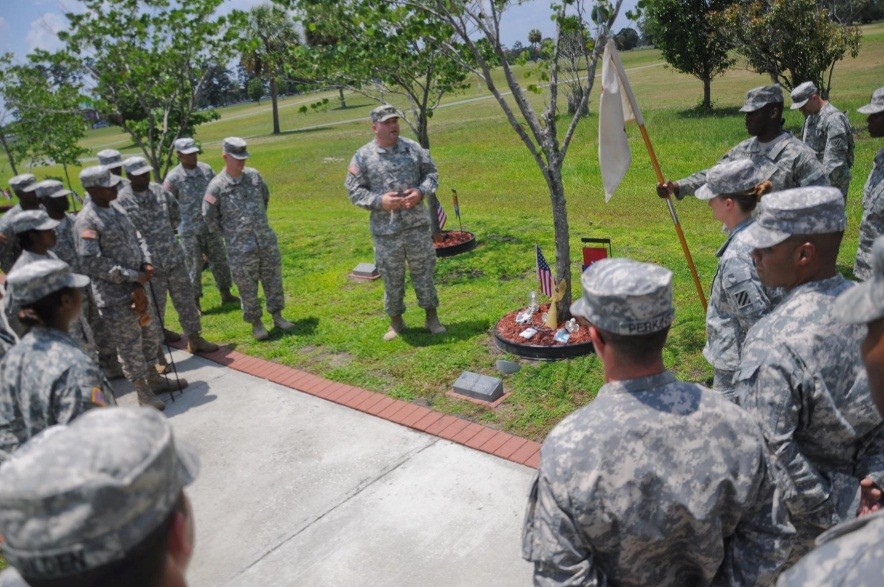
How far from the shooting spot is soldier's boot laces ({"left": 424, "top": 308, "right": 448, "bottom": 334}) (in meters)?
7.01

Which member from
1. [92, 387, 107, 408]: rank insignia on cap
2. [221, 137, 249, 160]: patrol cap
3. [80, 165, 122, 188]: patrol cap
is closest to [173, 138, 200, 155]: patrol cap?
[221, 137, 249, 160]: patrol cap

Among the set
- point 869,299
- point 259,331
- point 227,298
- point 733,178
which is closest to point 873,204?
point 733,178

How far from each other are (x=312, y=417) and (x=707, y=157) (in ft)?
Answer: 46.2

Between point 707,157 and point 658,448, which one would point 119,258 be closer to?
point 658,448

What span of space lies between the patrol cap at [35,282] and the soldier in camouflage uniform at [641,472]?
99.9 inches

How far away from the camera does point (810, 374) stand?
8.14 ft

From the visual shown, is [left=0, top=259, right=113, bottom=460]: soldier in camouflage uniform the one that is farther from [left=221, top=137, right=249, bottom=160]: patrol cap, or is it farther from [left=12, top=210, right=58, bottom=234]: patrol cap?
[left=221, top=137, right=249, bottom=160]: patrol cap

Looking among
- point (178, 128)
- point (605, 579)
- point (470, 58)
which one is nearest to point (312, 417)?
point (605, 579)

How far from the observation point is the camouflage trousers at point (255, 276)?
7.27 metres

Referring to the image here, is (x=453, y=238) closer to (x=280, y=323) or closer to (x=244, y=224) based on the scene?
(x=280, y=323)

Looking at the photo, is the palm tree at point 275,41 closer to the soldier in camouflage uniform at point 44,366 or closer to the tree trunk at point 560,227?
the tree trunk at point 560,227

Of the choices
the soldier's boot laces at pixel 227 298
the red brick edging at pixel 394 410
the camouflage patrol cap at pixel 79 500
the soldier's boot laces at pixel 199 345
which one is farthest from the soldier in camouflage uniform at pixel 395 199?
the camouflage patrol cap at pixel 79 500

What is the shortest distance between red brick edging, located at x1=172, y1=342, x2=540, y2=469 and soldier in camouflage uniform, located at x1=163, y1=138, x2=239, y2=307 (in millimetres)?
1763

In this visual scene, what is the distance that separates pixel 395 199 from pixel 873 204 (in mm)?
4156
